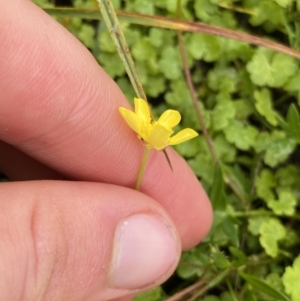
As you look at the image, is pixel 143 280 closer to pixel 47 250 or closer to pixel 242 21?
pixel 47 250

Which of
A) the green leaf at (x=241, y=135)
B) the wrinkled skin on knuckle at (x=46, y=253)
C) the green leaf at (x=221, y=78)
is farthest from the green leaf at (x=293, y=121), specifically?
the wrinkled skin on knuckle at (x=46, y=253)

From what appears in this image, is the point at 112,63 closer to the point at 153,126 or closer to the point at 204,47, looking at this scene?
the point at 204,47

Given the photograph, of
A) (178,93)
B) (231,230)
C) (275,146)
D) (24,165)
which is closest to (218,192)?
(231,230)

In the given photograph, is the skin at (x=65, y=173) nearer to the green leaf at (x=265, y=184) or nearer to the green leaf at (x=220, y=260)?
the green leaf at (x=220, y=260)

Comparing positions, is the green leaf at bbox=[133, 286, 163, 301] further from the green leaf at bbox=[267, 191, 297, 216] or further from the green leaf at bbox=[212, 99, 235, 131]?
the green leaf at bbox=[212, 99, 235, 131]

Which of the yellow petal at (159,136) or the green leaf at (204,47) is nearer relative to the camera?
the yellow petal at (159,136)

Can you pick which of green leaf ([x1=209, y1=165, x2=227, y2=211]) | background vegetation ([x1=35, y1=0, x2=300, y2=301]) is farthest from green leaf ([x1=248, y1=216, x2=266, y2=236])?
green leaf ([x1=209, y1=165, x2=227, y2=211])
